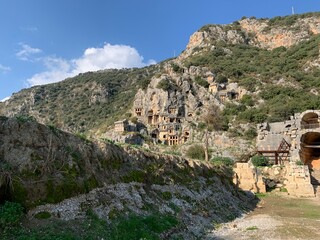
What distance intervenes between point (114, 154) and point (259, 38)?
14428 centimetres

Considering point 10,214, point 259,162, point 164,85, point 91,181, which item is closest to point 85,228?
point 10,214

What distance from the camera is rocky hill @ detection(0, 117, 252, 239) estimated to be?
1102 centimetres

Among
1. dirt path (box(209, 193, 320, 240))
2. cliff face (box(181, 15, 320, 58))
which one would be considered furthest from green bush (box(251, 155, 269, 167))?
cliff face (box(181, 15, 320, 58))

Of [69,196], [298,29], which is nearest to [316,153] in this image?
[69,196]

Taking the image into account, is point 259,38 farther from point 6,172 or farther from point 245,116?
point 6,172

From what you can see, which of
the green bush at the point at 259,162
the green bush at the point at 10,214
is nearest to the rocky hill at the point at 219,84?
the green bush at the point at 259,162

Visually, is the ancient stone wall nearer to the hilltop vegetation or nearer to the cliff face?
the hilltop vegetation

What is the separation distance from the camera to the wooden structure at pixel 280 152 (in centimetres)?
4628

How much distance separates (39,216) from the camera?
10250mm

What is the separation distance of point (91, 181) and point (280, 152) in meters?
40.9

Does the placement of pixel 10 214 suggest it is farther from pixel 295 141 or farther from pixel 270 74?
pixel 270 74

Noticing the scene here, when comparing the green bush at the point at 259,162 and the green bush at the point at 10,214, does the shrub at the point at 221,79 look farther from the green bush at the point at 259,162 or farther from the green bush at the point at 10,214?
the green bush at the point at 10,214

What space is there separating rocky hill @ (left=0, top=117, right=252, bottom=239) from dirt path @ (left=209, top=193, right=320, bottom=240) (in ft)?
4.60

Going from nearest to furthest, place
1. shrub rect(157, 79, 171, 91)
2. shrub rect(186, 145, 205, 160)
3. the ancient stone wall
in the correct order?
the ancient stone wall → shrub rect(186, 145, 205, 160) → shrub rect(157, 79, 171, 91)
